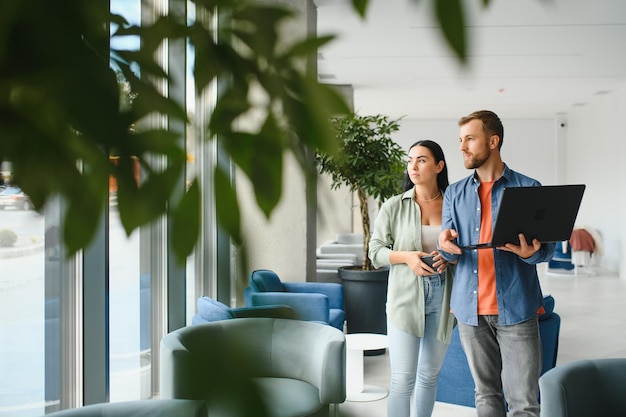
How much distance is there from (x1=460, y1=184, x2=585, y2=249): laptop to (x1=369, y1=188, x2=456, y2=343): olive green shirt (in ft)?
1.43

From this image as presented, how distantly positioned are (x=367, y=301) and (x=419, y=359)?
2.60 m

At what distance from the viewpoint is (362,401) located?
14.2ft

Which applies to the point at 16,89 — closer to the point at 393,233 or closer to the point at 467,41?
the point at 467,41

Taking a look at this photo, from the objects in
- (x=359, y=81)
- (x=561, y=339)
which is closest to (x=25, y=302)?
(x=561, y=339)

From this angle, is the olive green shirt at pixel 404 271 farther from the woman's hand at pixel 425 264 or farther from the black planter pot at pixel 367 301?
the black planter pot at pixel 367 301

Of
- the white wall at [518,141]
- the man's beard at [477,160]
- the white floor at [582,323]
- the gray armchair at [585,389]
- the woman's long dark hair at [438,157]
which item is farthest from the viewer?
the white wall at [518,141]

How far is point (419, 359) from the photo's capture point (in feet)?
10.7

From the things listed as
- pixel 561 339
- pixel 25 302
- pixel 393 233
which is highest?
pixel 393 233

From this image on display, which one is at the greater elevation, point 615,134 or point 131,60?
point 615,134

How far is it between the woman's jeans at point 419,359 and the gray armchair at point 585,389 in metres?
0.85

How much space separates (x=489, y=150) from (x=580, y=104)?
11445 mm

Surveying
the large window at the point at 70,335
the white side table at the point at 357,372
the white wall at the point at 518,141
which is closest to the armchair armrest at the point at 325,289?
the white side table at the point at 357,372

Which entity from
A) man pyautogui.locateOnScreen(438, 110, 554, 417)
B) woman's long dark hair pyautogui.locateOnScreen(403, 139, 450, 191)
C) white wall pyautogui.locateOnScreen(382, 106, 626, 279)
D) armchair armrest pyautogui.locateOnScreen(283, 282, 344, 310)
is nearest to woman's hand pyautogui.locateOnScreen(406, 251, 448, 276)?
man pyautogui.locateOnScreen(438, 110, 554, 417)

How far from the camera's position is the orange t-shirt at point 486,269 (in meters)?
2.74
